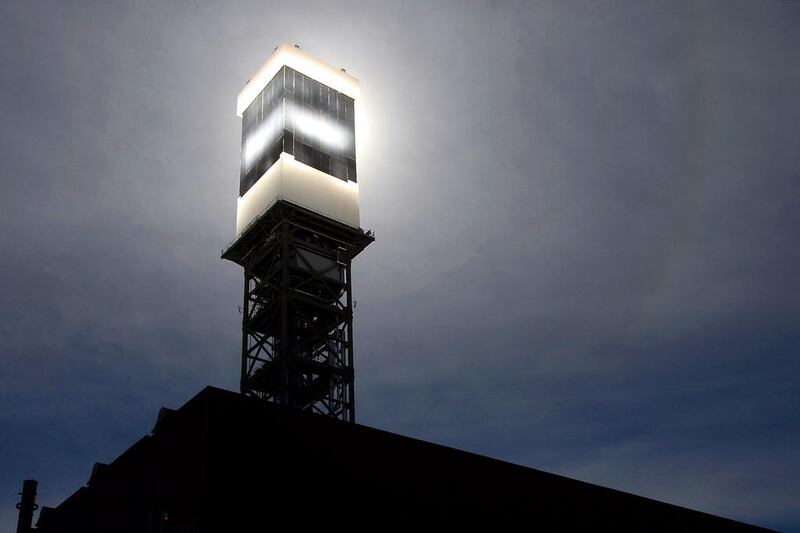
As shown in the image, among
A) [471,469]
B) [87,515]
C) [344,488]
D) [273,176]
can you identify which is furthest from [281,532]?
[273,176]

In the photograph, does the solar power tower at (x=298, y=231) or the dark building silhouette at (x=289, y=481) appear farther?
the solar power tower at (x=298, y=231)

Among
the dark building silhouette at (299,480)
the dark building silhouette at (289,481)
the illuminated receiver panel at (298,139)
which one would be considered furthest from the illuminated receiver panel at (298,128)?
the dark building silhouette at (289,481)

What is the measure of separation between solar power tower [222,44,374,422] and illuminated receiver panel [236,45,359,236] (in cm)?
10

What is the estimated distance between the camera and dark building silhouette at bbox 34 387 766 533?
1179 inches

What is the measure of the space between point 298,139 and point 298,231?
24.9ft

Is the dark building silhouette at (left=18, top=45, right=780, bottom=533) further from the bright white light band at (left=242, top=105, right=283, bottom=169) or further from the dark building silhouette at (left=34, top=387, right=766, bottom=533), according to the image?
the bright white light band at (left=242, top=105, right=283, bottom=169)

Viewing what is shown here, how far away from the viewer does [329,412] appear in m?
64.9

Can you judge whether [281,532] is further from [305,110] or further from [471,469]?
[305,110]

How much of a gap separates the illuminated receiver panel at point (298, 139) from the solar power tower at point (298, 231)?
0.32 feet

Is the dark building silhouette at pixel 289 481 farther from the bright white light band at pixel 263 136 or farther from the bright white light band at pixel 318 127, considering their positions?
the bright white light band at pixel 318 127

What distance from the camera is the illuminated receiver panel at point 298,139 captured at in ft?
234

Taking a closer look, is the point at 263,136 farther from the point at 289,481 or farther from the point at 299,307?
the point at 289,481

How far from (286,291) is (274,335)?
336cm

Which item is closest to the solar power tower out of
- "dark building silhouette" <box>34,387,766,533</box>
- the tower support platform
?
the tower support platform
